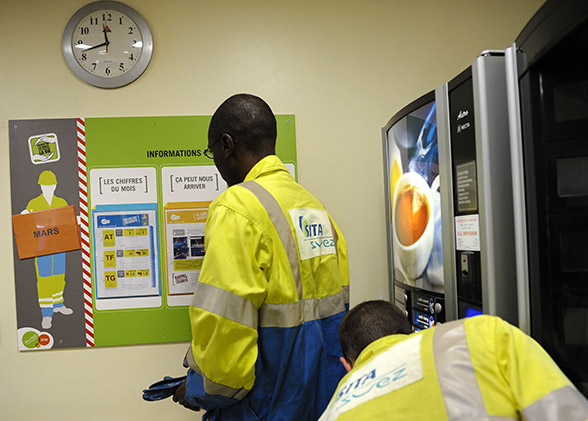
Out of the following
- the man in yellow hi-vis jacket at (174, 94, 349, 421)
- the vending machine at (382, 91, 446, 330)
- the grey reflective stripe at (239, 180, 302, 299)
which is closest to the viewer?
the man in yellow hi-vis jacket at (174, 94, 349, 421)

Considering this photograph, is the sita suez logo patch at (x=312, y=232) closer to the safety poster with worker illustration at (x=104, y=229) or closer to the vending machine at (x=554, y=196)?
the vending machine at (x=554, y=196)

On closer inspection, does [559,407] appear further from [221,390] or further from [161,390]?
[161,390]

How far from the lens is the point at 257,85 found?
2342 mm

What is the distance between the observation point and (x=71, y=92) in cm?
230

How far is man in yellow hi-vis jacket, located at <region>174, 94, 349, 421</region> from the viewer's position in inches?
51.5

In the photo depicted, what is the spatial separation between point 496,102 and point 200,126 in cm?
140

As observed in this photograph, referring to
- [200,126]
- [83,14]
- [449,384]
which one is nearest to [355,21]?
[200,126]

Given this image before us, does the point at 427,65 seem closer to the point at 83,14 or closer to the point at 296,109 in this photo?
the point at 296,109

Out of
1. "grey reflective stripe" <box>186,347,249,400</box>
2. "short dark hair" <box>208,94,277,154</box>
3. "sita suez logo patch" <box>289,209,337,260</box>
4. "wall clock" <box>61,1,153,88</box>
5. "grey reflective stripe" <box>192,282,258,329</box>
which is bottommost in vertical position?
"grey reflective stripe" <box>186,347,249,400</box>

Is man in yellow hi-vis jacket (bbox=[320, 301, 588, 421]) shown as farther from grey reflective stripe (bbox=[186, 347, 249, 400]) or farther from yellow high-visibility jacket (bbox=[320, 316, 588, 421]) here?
grey reflective stripe (bbox=[186, 347, 249, 400])

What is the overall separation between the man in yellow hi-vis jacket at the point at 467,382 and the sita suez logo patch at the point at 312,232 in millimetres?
655

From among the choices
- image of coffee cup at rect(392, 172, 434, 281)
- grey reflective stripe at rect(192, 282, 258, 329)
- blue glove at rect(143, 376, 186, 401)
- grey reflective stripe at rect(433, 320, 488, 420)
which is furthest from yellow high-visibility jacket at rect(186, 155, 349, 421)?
grey reflective stripe at rect(433, 320, 488, 420)

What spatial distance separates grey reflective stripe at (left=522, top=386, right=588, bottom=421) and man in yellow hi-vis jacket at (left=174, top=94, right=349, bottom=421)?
2.50 ft

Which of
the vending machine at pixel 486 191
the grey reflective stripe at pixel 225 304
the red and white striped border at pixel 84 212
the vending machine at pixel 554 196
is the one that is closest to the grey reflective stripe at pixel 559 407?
the vending machine at pixel 554 196
